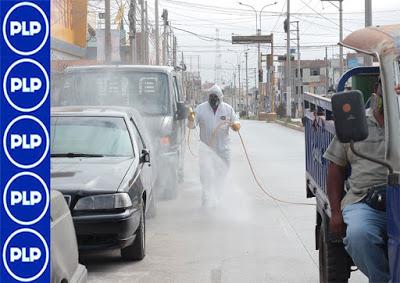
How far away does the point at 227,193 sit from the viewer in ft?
42.1

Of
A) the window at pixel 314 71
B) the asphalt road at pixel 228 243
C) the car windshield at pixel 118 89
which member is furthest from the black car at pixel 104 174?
the window at pixel 314 71

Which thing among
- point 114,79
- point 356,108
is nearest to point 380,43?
point 356,108

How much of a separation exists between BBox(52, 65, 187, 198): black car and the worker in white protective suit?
2.69 feet

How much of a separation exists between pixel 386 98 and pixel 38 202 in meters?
1.93

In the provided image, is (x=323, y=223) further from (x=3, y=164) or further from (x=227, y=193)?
(x=227, y=193)

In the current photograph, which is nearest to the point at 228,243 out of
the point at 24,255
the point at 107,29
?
the point at 24,255

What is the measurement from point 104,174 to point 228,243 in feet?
6.57

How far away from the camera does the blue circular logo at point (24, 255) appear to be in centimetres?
296

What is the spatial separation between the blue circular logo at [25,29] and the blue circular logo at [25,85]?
0.20ft

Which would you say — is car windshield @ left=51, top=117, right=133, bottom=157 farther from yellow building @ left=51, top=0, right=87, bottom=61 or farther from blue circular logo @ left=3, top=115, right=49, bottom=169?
yellow building @ left=51, top=0, right=87, bottom=61

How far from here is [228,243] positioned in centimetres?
841

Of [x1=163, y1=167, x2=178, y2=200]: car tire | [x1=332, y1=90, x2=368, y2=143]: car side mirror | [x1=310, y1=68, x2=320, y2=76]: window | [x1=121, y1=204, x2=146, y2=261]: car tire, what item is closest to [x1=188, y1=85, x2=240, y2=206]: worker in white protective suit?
[x1=163, y1=167, x2=178, y2=200]: car tire

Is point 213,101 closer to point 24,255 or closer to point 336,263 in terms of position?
point 336,263

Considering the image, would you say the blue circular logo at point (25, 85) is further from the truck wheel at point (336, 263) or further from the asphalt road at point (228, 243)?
the asphalt road at point (228, 243)
